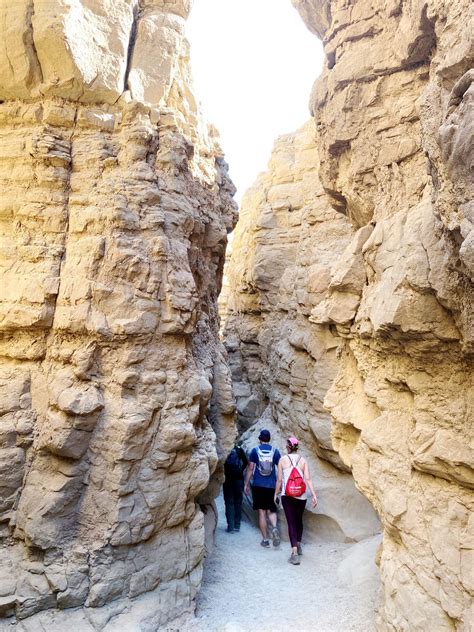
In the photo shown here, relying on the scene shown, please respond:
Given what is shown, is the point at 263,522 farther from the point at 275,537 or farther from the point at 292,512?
the point at 292,512

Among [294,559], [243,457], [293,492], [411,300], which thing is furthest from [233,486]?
[411,300]

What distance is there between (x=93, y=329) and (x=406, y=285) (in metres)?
3.35

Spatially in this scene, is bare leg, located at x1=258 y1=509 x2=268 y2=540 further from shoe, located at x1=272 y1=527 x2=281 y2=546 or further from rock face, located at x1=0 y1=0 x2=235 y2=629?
rock face, located at x1=0 y1=0 x2=235 y2=629

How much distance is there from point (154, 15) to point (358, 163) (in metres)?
3.69

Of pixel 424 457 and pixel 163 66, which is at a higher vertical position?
pixel 163 66

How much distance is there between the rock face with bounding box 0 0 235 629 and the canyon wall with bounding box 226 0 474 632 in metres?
2.18

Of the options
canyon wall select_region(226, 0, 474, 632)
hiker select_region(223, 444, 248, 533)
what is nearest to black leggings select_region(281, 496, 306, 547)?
hiker select_region(223, 444, 248, 533)

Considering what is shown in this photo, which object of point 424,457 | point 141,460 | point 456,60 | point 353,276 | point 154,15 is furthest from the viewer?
point 154,15

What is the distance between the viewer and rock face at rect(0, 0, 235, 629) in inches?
189

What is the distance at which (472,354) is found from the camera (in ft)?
11.9

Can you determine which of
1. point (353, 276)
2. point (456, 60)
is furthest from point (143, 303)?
point (456, 60)

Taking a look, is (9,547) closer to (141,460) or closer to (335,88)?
(141,460)

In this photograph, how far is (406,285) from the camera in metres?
4.09

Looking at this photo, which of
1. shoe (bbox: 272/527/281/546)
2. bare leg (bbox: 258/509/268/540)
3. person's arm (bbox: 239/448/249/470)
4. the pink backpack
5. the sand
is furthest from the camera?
person's arm (bbox: 239/448/249/470)
